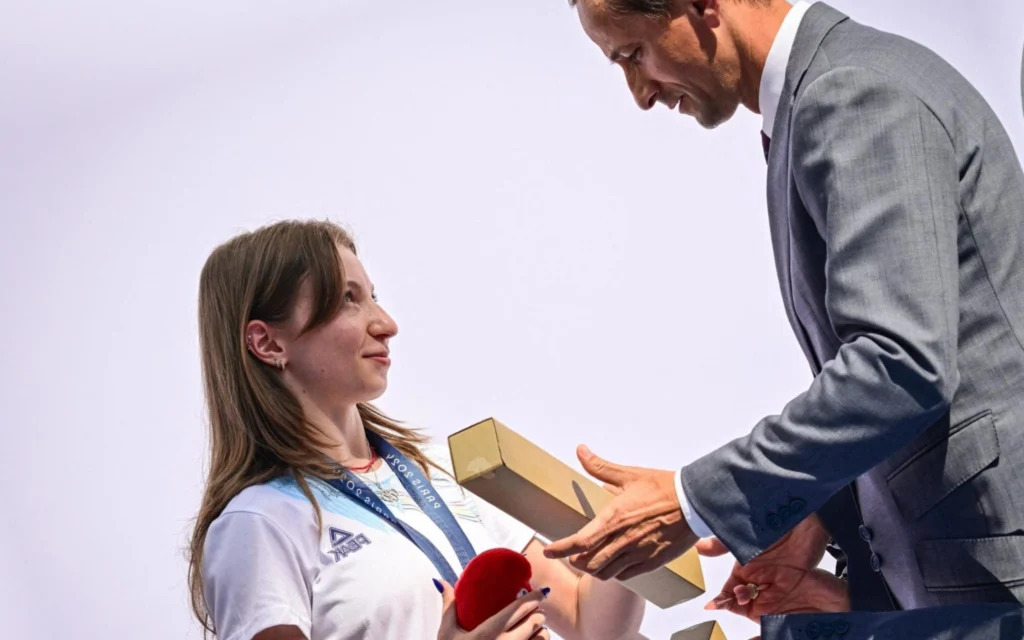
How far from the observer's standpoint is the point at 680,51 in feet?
5.22

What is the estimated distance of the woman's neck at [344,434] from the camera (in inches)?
89.3

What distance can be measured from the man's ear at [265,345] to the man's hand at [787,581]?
881 mm

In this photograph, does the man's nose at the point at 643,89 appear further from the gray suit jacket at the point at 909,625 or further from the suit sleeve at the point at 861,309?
the gray suit jacket at the point at 909,625

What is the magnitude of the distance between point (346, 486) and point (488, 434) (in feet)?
2.29

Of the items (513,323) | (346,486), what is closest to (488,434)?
(346,486)

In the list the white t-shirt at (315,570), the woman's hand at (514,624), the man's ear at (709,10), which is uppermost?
the man's ear at (709,10)

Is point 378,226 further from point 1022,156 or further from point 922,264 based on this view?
point 922,264

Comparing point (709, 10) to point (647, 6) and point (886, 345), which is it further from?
point (886, 345)

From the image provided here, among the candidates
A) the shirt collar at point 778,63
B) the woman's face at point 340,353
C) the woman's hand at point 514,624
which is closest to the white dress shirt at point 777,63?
the shirt collar at point 778,63

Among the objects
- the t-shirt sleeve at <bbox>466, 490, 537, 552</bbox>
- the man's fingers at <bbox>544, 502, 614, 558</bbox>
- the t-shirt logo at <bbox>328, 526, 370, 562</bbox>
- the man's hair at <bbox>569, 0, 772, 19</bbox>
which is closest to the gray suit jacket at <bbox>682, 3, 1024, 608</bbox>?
the man's fingers at <bbox>544, 502, 614, 558</bbox>

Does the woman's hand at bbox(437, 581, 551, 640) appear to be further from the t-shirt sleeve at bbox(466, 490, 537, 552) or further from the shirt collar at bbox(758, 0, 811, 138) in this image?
the shirt collar at bbox(758, 0, 811, 138)

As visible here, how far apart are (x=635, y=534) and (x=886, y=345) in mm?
367

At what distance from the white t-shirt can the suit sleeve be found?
764mm

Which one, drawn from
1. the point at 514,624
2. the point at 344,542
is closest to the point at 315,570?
the point at 344,542
